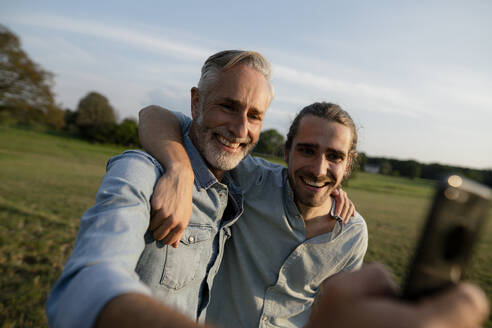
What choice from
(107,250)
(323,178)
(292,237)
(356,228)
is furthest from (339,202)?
(107,250)

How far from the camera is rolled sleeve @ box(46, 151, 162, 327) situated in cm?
96

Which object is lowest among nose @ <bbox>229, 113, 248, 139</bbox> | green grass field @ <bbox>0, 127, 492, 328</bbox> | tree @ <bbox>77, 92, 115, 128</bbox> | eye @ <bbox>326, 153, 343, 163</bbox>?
tree @ <bbox>77, 92, 115, 128</bbox>

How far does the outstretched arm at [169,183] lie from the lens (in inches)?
68.9


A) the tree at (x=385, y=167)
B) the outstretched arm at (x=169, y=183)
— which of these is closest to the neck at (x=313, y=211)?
A: the outstretched arm at (x=169, y=183)

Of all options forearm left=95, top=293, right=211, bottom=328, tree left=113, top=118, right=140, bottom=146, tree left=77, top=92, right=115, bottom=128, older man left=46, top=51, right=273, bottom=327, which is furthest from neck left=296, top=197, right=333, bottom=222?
tree left=77, top=92, right=115, bottom=128

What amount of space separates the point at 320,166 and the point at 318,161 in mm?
59

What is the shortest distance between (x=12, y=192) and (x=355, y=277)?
43.7 ft

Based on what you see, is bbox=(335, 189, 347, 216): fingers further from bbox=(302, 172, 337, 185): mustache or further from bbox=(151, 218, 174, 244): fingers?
bbox=(151, 218, 174, 244): fingers

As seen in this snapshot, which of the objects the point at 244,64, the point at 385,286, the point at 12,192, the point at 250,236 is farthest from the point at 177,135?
the point at 12,192

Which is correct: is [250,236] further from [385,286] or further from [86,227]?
[385,286]

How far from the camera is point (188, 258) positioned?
2062 mm

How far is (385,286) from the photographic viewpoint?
67cm

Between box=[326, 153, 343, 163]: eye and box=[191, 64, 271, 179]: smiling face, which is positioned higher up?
box=[191, 64, 271, 179]: smiling face

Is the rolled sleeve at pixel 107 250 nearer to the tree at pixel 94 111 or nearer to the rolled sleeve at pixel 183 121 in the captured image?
the rolled sleeve at pixel 183 121
